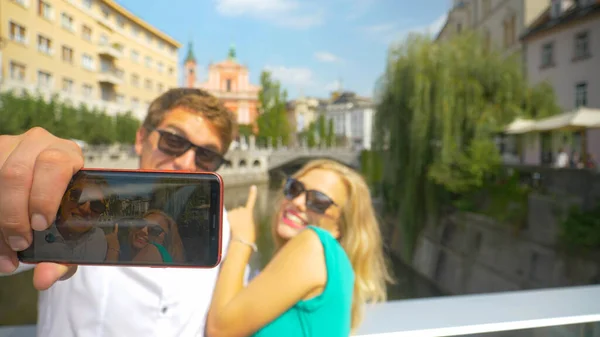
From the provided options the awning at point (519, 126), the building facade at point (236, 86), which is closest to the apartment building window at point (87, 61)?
the building facade at point (236, 86)

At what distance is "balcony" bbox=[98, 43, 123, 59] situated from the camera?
7.01ft

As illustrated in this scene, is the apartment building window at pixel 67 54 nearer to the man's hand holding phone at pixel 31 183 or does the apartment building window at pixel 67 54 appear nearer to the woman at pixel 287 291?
the woman at pixel 287 291

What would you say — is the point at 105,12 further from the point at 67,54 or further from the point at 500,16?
the point at 500,16

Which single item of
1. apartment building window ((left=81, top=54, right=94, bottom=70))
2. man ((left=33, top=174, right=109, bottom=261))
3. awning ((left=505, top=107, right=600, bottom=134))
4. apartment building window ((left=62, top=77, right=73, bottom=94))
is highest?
apartment building window ((left=81, top=54, right=94, bottom=70))

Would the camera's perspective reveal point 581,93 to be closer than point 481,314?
No

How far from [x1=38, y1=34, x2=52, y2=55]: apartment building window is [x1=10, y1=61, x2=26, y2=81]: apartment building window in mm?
127

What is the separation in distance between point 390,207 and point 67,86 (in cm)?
315

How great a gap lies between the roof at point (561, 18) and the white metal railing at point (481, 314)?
468cm

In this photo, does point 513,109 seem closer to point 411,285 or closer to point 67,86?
point 411,285

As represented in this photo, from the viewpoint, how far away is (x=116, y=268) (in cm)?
33

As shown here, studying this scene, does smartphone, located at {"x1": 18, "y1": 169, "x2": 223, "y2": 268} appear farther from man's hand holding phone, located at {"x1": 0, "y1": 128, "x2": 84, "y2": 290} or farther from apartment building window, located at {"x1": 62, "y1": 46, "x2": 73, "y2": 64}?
apartment building window, located at {"x1": 62, "y1": 46, "x2": 73, "y2": 64}

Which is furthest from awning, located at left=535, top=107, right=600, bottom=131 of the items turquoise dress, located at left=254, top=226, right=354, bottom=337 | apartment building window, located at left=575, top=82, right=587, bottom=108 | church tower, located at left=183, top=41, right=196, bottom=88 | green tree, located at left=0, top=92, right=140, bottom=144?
turquoise dress, located at left=254, top=226, right=354, bottom=337

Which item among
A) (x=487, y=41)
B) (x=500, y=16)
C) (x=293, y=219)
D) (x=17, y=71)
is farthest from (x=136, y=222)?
(x=500, y=16)

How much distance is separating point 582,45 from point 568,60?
0.19 metres
